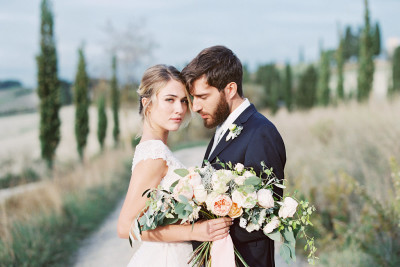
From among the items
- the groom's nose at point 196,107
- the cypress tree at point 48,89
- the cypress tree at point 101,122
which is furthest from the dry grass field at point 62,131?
the groom's nose at point 196,107

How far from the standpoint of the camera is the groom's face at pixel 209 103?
9.30 ft

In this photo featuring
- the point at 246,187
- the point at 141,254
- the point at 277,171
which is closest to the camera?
the point at 246,187

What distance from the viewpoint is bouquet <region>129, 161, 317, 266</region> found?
2.09 m

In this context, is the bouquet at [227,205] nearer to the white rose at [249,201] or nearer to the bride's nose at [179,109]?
the white rose at [249,201]

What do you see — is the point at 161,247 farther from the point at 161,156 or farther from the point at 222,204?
the point at 222,204

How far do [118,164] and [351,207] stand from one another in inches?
332

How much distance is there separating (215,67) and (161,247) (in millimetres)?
1344

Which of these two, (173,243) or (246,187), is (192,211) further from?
(173,243)

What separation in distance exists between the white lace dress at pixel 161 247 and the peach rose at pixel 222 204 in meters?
0.64

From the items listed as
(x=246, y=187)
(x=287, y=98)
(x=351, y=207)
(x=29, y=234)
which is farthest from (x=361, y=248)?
(x=287, y=98)

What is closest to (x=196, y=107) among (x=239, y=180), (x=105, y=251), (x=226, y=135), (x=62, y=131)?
(x=226, y=135)

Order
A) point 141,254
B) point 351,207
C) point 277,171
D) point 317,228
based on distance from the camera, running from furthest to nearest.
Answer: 1. point 351,207
2. point 317,228
3. point 141,254
4. point 277,171

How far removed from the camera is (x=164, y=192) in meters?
2.20

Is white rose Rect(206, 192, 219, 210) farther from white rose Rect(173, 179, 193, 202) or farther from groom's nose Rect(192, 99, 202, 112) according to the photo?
groom's nose Rect(192, 99, 202, 112)
